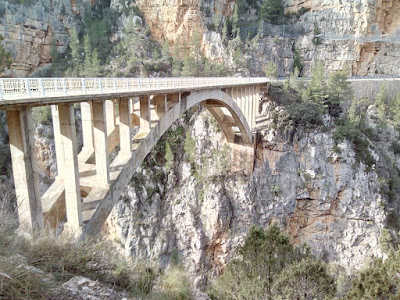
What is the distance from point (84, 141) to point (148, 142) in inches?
A: 96.8

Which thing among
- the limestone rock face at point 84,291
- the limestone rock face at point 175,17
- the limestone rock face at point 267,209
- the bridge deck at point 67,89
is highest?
the limestone rock face at point 175,17

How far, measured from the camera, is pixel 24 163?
215 inches

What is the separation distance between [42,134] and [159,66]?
16.7 metres

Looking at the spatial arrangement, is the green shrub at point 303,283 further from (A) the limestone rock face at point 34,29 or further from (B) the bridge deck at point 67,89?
(A) the limestone rock face at point 34,29

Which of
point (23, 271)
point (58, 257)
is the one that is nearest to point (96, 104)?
point (58, 257)

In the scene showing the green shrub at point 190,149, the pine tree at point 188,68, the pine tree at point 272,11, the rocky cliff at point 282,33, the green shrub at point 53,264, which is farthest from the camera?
the pine tree at point 272,11

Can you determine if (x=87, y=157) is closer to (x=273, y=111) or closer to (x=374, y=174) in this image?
(x=273, y=111)

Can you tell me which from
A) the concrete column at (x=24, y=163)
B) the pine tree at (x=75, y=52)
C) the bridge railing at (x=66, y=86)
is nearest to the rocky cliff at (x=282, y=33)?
the pine tree at (x=75, y=52)

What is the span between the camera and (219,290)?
30.8 ft

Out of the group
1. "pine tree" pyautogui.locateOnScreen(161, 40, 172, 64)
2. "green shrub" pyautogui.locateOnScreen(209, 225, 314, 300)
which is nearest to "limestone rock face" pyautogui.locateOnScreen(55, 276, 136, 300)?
"green shrub" pyautogui.locateOnScreen(209, 225, 314, 300)

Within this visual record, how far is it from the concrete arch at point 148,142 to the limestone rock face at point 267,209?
676 cm

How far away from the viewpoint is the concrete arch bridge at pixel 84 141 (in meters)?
5.51

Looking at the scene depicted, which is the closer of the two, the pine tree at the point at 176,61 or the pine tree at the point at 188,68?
the pine tree at the point at 188,68

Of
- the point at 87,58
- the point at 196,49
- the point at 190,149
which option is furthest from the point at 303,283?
the point at 87,58
